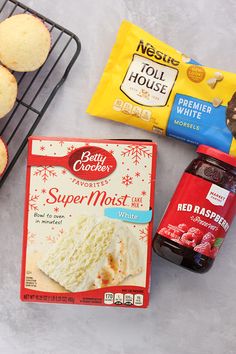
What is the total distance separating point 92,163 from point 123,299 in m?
0.29

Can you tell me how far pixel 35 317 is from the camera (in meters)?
1.18

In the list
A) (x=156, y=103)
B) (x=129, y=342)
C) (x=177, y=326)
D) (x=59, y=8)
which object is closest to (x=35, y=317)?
(x=129, y=342)

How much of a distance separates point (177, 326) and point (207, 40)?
666mm

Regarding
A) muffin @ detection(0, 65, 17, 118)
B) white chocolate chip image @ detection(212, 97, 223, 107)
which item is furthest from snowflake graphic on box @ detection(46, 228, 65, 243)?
white chocolate chip image @ detection(212, 97, 223, 107)

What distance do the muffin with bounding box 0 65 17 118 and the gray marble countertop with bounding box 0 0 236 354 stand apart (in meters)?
0.12

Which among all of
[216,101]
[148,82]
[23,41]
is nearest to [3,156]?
[23,41]

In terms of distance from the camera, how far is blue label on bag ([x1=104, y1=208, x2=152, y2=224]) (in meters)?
1.05

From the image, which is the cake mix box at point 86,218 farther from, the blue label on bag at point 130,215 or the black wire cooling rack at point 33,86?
the black wire cooling rack at point 33,86

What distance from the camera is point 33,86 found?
1167 mm

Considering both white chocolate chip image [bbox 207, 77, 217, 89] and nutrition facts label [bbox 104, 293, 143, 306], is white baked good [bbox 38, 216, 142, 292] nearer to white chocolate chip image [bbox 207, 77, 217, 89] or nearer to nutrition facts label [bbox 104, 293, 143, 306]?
nutrition facts label [bbox 104, 293, 143, 306]

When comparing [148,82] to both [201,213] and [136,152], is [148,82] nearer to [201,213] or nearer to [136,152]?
[136,152]

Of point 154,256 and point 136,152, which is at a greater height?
point 136,152

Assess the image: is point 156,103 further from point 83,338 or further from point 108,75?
point 83,338

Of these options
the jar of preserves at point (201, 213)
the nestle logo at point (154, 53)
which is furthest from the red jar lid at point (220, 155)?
the nestle logo at point (154, 53)
